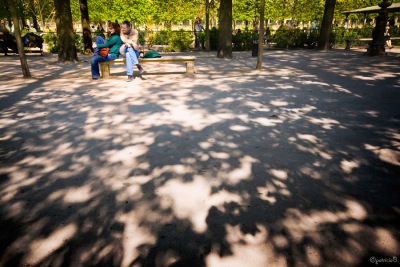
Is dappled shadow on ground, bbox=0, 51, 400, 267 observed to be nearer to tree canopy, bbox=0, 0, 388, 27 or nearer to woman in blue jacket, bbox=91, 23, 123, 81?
woman in blue jacket, bbox=91, 23, 123, 81

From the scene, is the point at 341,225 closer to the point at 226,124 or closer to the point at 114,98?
the point at 226,124

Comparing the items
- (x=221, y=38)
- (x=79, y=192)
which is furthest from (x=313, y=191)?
(x=221, y=38)

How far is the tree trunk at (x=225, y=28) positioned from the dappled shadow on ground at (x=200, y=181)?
8058 millimetres

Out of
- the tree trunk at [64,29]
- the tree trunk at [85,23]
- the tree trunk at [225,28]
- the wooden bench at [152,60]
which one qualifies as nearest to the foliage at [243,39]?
the tree trunk at [225,28]

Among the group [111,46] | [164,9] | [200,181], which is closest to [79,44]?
[111,46]

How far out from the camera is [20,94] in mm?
7352

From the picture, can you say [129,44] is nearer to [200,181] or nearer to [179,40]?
[200,181]

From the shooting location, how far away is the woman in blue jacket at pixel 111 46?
8916 millimetres

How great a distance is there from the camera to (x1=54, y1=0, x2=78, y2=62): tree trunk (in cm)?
1185

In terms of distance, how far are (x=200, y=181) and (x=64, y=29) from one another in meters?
11.9

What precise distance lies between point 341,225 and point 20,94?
26.8 ft

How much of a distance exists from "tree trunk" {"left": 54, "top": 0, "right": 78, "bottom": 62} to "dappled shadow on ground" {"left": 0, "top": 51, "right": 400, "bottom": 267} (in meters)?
6.48

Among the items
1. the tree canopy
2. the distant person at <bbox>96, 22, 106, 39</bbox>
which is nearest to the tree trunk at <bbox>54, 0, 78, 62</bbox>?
the distant person at <bbox>96, 22, 106, 39</bbox>

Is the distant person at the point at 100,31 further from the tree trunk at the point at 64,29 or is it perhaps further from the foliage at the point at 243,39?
Result: the foliage at the point at 243,39
